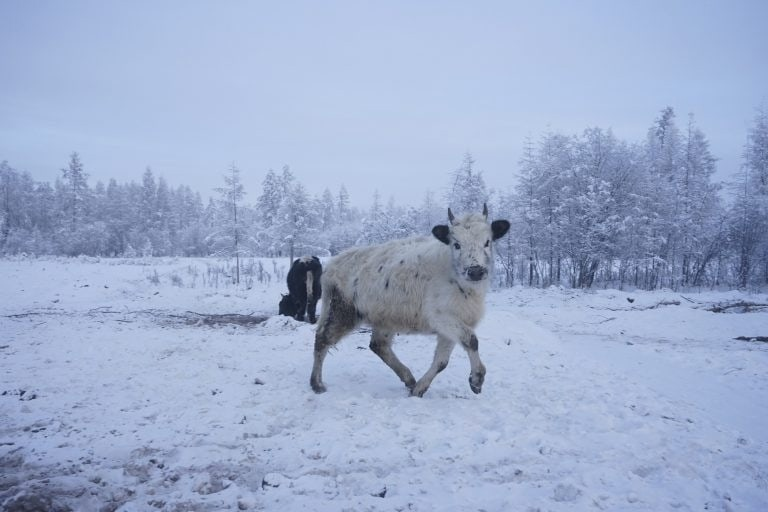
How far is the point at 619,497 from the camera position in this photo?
3156 mm

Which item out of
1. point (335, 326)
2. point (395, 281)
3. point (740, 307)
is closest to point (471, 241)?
point (395, 281)

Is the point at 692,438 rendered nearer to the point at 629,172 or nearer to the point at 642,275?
the point at 629,172

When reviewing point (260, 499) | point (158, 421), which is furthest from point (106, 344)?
point (260, 499)

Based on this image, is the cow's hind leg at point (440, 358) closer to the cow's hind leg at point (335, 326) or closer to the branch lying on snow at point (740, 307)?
the cow's hind leg at point (335, 326)

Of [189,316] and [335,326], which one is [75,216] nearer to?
[189,316]

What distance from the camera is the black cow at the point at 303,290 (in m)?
12.2

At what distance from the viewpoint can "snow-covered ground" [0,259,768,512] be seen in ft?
10.5

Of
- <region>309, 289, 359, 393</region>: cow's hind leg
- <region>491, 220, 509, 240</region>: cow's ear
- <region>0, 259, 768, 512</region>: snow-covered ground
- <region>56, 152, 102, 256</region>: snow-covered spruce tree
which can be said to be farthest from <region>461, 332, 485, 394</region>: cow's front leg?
<region>56, 152, 102, 256</region>: snow-covered spruce tree

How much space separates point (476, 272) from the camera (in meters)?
4.87

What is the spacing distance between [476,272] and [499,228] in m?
1.06

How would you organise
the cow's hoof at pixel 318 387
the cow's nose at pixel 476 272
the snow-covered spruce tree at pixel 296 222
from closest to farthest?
the cow's nose at pixel 476 272
the cow's hoof at pixel 318 387
the snow-covered spruce tree at pixel 296 222

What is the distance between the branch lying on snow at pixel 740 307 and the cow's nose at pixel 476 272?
13.6 meters

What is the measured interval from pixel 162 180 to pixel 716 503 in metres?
83.7

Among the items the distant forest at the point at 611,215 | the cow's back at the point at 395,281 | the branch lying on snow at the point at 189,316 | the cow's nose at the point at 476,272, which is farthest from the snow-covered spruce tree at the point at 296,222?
the cow's nose at the point at 476,272
